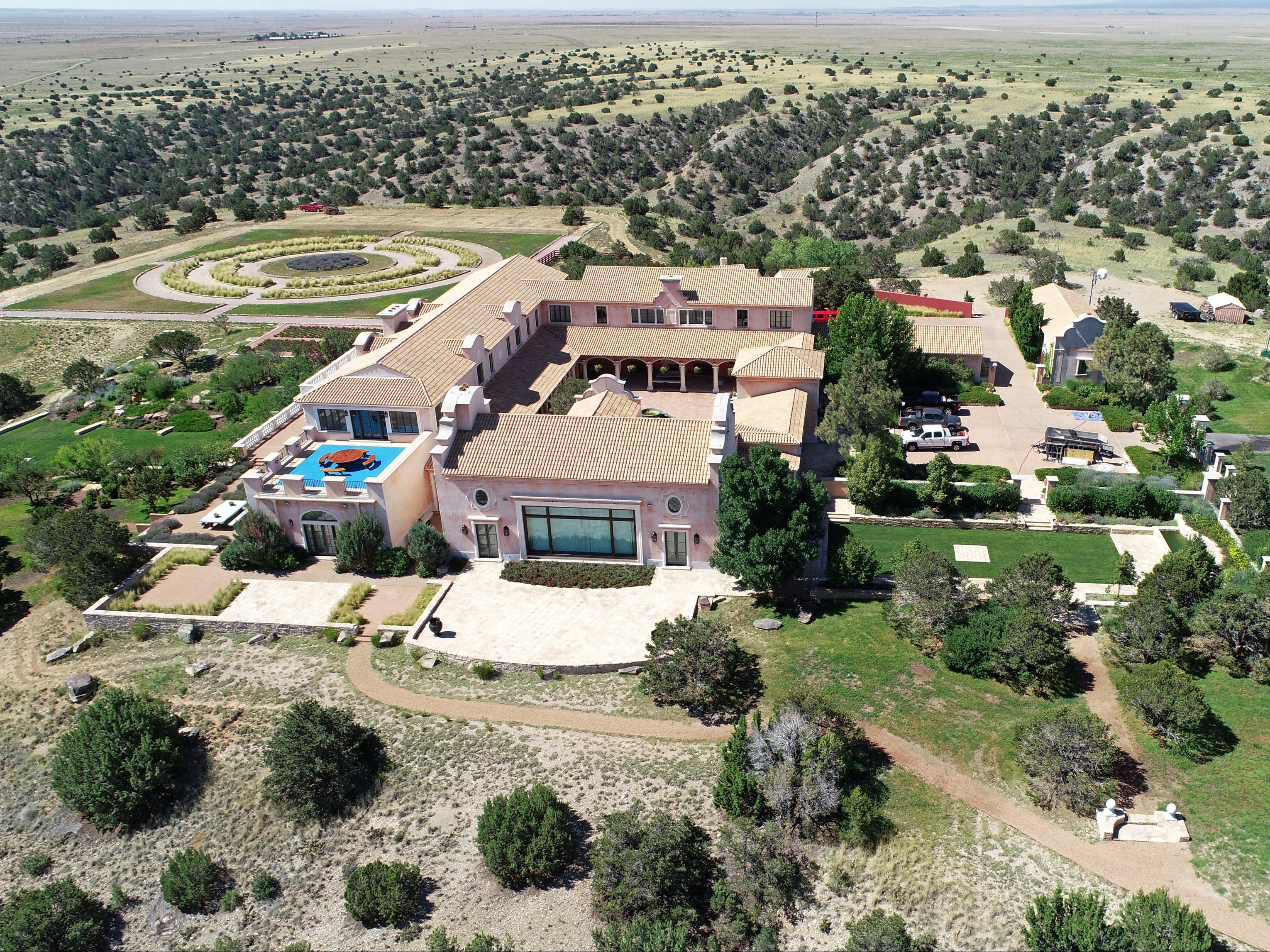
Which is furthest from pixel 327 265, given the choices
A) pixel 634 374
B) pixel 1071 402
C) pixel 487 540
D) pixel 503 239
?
pixel 1071 402

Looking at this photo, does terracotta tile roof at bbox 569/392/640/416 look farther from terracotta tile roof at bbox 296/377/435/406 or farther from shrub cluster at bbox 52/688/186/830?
shrub cluster at bbox 52/688/186/830

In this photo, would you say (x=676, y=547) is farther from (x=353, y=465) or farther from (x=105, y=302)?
(x=105, y=302)

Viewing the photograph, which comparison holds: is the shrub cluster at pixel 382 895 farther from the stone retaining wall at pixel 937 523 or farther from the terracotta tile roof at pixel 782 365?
the terracotta tile roof at pixel 782 365

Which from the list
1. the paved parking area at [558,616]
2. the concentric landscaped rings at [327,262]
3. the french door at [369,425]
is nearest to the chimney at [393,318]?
the french door at [369,425]

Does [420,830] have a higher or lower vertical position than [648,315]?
lower

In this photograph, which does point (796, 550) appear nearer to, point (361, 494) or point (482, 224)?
point (361, 494)

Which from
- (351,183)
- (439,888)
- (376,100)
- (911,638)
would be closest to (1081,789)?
(911,638)
